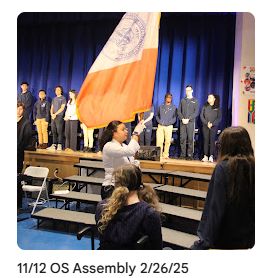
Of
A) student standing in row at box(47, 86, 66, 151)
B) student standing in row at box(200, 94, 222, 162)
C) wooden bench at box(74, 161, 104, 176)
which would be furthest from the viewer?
student standing in row at box(47, 86, 66, 151)

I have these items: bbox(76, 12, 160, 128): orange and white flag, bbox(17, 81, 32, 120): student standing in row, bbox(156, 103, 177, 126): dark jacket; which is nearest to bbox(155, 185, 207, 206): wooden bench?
bbox(76, 12, 160, 128): orange and white flag

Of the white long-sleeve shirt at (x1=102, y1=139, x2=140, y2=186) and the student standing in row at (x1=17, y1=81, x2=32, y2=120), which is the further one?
the student standing in row at (x1=17, y1=81, x2=32, y2=120)

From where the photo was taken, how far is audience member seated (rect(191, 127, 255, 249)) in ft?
5.24

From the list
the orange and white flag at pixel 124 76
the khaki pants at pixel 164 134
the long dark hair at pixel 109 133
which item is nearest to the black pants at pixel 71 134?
the khaki pants at pixel 164 134

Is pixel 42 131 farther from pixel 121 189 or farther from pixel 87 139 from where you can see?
pixel 121 189

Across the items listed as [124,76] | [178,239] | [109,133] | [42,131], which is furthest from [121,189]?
[42,131]

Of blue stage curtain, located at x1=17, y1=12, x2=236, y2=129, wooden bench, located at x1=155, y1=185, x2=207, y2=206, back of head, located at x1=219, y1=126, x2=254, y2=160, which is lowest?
wooden bench, located at x1=155, y1=185, x2=207, y2=206

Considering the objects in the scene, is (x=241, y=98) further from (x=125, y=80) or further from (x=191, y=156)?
(x=125, y=80)

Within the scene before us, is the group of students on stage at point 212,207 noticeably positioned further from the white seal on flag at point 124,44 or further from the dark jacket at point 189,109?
the dark jacket at point 189,109

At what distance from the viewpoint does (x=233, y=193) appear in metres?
1.59

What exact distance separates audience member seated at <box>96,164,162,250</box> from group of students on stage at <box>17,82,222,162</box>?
16.3 feet

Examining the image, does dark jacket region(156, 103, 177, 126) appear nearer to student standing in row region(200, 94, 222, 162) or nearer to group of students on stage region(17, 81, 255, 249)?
student standing in row region(200, 94, 222, 162)

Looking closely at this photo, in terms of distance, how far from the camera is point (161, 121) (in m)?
7.36
